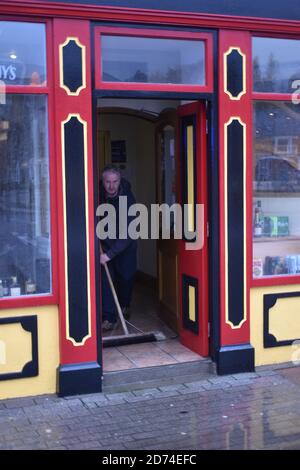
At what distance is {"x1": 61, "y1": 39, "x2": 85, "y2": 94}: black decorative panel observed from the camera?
5.28 meters

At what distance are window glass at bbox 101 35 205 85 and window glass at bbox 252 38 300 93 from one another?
58cm

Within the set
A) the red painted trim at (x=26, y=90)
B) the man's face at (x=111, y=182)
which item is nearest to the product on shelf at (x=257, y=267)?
the man's face at (x=111, y=182)

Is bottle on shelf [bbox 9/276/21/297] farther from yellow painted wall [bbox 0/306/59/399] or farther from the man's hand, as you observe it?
the man's hand

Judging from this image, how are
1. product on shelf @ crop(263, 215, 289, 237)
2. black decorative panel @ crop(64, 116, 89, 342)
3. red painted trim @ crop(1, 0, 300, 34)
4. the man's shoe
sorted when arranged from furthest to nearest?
the man's shoe < product on shelf @ crop(263, 215, 289, 237) < black decorative panel @ crop(64, 116, 89, 342) < red painted trim @ crop(1, 0, 300, 34)

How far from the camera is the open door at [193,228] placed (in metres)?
5.95

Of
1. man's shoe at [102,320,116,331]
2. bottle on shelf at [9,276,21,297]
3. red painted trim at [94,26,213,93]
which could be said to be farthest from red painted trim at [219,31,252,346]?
bottle on shelf at [9,276,21,297]

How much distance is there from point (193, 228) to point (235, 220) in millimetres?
438

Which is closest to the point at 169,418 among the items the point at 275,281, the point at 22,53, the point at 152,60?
the point at 275,281

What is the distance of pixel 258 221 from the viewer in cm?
621

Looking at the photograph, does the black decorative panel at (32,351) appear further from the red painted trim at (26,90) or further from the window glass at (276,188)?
the window glass at (276,188)

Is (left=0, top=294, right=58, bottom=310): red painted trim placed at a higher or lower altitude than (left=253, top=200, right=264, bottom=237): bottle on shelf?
lower

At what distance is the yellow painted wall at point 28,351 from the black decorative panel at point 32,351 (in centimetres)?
3

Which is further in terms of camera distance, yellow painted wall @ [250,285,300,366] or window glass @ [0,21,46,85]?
yellow painted wall @ [250,285,300,366]
